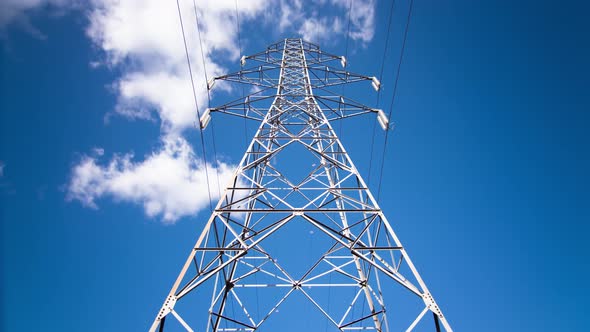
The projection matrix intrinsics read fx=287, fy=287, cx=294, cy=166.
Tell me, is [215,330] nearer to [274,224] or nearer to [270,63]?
[274,224]

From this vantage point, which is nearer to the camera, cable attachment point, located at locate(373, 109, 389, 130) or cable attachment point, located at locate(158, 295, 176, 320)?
cable attachment point, located at locate(158, 295, 176, 320)

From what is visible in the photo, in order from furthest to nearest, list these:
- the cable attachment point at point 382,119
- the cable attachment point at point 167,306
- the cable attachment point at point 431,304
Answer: the cable attachment point at point 382,119 < the cable attachment point at point 431,304 < the cable attachment point at point 167,306

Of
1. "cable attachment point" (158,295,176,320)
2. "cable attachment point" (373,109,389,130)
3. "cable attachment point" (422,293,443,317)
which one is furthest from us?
"cable attachment point" (373,109,389,130)

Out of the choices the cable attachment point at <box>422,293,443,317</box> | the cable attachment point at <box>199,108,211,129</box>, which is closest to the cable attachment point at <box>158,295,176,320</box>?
the cable attachment point at <box>422,293,443,317</box>

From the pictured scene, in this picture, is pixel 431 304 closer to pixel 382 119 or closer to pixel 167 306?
pixel 167 306

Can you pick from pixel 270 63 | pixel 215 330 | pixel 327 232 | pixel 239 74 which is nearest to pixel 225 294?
pixel 215 330

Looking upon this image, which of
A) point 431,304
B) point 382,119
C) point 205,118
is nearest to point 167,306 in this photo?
point 431,304

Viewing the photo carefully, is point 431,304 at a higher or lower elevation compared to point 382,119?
lower

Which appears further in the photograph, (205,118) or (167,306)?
(205,118)

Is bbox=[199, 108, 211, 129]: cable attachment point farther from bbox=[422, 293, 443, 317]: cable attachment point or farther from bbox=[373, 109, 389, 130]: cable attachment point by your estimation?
bbox=[422, 293, 443, 317]: cable attachment point

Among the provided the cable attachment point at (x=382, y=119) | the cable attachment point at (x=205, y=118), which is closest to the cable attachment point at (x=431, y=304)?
the cable attachment point at (x=382, y=119)

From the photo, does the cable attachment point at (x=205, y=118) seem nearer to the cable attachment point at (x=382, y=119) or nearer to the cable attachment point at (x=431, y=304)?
the cable attachment point at (x=382, y=119)

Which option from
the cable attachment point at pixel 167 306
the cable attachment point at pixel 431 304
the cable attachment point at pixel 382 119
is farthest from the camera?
the cable attachment point at pixel 382 119

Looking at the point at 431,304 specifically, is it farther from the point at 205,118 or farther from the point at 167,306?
the point at 205,118
